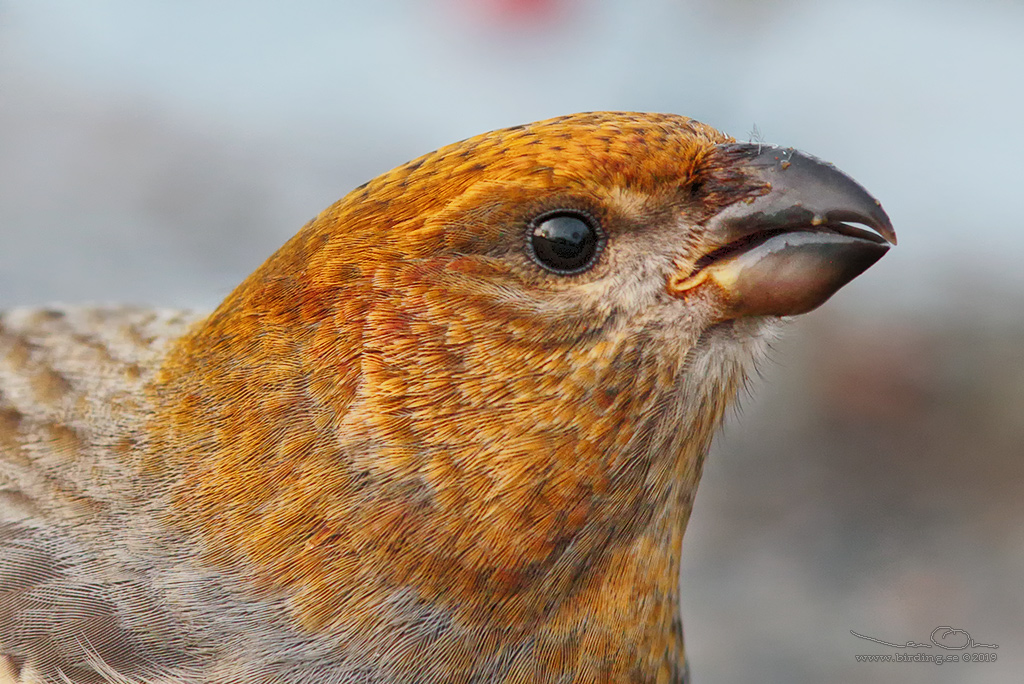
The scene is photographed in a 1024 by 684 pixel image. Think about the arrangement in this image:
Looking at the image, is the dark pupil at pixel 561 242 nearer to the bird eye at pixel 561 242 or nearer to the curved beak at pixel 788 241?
the bird eye at pixel 561 242

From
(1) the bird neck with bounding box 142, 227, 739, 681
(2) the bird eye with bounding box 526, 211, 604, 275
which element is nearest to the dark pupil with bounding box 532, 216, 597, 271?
(2) the bird eye with bounding box 526, 211, 604, 275

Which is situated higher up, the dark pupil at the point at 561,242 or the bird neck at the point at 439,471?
the dark pupil at the point at 561,242

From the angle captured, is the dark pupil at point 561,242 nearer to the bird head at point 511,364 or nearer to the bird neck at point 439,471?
the bird head at point 511,364

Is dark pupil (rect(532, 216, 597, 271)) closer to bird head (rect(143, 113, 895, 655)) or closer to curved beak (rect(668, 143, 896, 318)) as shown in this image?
bird head (rect(143, 113, 895, 655))

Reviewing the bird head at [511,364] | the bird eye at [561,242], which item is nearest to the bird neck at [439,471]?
the bird head at [511,364]

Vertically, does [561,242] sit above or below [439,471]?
above

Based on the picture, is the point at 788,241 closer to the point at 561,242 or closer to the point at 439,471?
the point at 561,242

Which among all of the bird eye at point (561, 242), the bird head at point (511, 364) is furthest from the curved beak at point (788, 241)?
the bird eye at point (561, 242)

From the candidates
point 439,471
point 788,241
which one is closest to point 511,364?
point 439,471
